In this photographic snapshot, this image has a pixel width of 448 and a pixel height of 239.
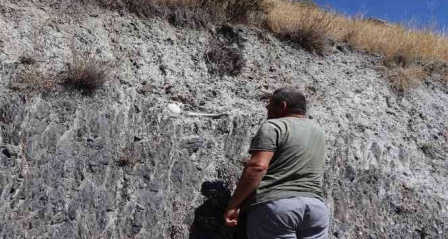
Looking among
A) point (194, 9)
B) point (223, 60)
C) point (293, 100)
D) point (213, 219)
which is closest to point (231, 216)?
point (213, 219)

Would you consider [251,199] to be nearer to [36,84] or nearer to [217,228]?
[217,228]

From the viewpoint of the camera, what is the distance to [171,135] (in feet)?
18.3

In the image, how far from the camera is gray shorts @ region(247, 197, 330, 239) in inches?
163

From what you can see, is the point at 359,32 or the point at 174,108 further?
the point at 359,32

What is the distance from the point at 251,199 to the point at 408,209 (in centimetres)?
284

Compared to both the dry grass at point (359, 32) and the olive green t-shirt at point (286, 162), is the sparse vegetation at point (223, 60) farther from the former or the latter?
the olive green t-shirt at point (286, 162)

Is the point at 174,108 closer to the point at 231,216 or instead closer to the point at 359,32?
the point at 231,216

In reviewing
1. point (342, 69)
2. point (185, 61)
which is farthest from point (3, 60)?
point (342, 69)

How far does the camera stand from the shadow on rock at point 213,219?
5.12m

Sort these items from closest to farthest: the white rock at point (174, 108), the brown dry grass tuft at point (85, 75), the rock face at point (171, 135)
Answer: the rock face at point (171, 135), the brown dry grass tuft at point (85, 75), the white rock at point (174, 108)

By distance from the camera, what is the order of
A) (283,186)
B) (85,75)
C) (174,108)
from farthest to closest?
(174,108)
(85,75)
(283,186)

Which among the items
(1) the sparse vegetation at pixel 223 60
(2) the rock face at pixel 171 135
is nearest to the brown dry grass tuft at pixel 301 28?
(2) the rock face at pixel 171 135

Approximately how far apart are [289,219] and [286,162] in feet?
1.51

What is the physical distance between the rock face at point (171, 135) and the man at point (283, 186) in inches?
36.1
